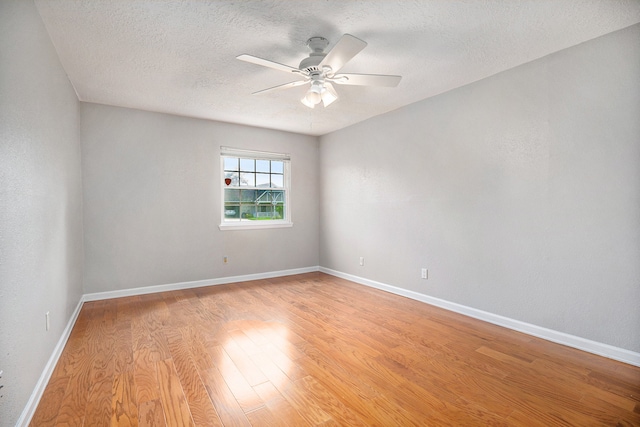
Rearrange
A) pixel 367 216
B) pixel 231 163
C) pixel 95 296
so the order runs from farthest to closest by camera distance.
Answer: pixel 231 163
pixel 367 216
pixel 95 296

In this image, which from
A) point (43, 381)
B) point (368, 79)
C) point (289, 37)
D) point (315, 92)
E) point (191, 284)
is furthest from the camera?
point (191, 284)

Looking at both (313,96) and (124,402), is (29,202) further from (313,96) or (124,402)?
(313,96)

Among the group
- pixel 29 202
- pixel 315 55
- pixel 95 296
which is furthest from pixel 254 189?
pixel 29 202

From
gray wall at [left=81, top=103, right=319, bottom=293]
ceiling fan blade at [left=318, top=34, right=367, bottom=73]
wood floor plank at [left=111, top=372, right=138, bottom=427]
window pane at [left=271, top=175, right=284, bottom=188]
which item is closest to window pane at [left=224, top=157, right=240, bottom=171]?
gray wall at [left=81, top=103, right=319, bottom=293]

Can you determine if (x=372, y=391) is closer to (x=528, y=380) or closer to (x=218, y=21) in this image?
(x=528, y=380)

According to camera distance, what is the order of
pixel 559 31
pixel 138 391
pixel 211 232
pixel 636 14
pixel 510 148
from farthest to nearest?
pixel 211 232 < pixel 510 148 < pixel 559 31 < pixel 636 14 < pixel 138 391

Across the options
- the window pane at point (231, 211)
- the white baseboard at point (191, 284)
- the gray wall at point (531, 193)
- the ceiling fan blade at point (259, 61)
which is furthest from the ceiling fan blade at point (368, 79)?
the white baseboard at point (191, 284)

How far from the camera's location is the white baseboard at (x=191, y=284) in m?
3.84

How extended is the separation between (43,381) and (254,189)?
3.44 m

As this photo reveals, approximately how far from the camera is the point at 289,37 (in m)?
2.29

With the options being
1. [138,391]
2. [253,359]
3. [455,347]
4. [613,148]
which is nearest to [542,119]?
[613,148]

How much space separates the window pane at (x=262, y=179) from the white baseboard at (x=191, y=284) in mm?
1462

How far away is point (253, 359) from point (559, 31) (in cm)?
337

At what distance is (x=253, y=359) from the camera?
2.34m
